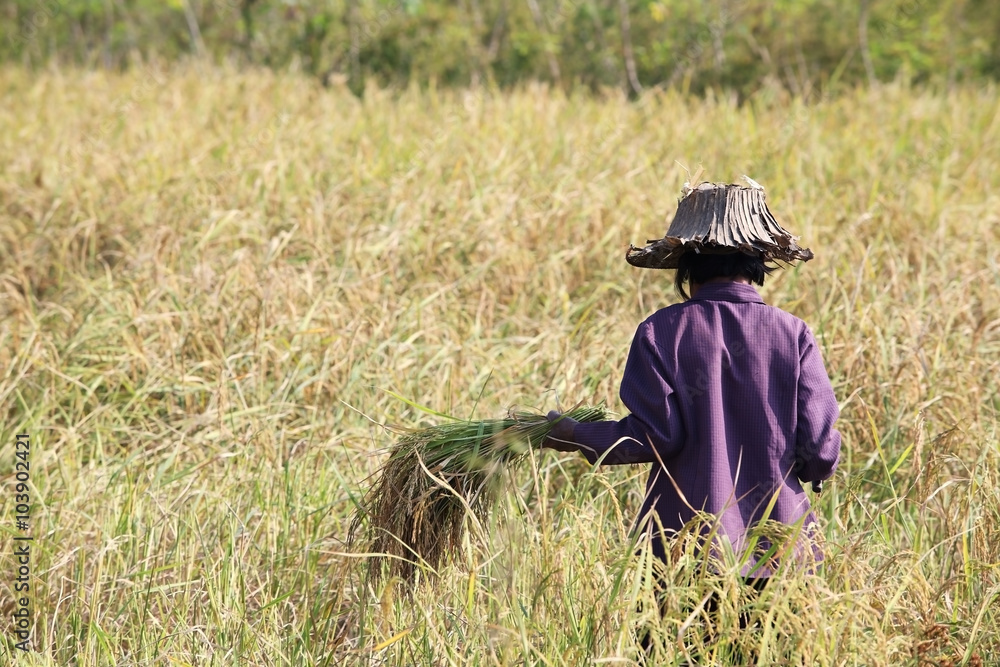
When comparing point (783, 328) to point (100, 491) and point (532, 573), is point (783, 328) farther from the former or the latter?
point (100, 491)

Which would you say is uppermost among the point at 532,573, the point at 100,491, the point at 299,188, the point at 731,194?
the point at 731,194

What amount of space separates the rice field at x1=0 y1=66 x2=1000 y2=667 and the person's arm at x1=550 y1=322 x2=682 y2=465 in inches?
6.3

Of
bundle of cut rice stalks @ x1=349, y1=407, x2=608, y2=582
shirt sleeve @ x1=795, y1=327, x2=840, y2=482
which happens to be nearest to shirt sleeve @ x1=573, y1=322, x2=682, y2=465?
bundle of cut rice stalks @ x1=349, y1=407, x2=608, y2=582

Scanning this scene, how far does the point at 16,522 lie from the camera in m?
3.16

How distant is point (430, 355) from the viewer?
4.11 meters

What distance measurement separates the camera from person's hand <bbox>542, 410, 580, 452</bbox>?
2273 mm

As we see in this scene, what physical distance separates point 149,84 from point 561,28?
4266mm

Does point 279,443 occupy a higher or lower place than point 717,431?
lower

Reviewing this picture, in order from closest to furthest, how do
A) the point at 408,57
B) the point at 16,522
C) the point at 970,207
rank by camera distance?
the point at 16,522 → the point at 970,207 → the point at 408,57

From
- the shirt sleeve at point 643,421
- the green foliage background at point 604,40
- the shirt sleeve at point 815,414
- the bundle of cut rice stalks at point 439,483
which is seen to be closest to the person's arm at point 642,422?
the shirt sleeve at point 643,421

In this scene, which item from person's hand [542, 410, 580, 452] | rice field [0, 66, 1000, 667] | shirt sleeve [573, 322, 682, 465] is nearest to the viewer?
shirt sleeve [573, 322, 682, 465]

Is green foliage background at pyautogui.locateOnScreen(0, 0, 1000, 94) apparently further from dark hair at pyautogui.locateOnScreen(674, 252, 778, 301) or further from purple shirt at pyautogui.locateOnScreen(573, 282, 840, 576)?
purple shirt at pyautogui.locateOnScreen(573, 282, 840, 576)

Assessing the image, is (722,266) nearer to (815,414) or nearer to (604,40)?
(815,414)

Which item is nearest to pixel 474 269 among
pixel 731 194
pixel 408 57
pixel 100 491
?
pixel 100 491
